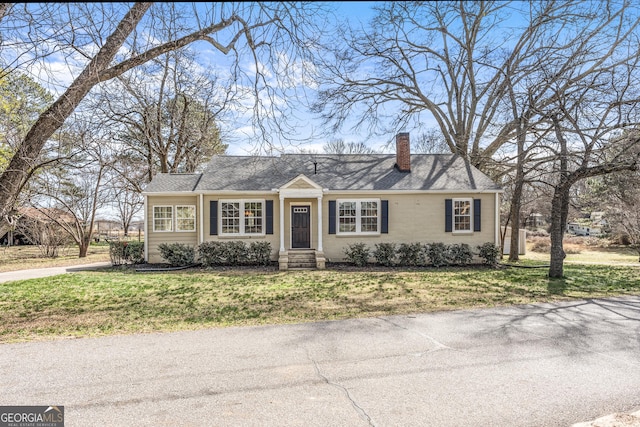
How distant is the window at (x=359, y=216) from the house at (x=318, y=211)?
1.7 inches

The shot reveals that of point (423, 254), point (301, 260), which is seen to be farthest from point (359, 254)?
Answer: point (423, 254)

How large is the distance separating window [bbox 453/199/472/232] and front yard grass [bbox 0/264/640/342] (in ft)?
11.7

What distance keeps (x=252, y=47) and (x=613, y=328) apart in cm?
807

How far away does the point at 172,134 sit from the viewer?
23.0 metres

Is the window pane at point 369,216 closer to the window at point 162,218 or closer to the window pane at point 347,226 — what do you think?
the window pane at point 347,226

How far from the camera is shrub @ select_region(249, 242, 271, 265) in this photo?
49.5 ft

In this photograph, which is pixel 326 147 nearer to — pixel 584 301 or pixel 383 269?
pixel 383 269

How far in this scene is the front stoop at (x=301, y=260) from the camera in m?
14.5

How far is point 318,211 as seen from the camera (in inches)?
611

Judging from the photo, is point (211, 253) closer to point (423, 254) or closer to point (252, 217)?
point (252, 217)

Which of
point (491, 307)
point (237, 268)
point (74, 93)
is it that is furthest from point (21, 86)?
point (491, 307)

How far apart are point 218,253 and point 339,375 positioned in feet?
38.4

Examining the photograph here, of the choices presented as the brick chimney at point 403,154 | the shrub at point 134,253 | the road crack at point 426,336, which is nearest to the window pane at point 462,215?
the brick chimney at point 403,154

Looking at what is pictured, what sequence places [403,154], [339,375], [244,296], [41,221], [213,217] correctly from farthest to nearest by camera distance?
[41,221], [403,154], [213,217], [244,296], [339,375]
